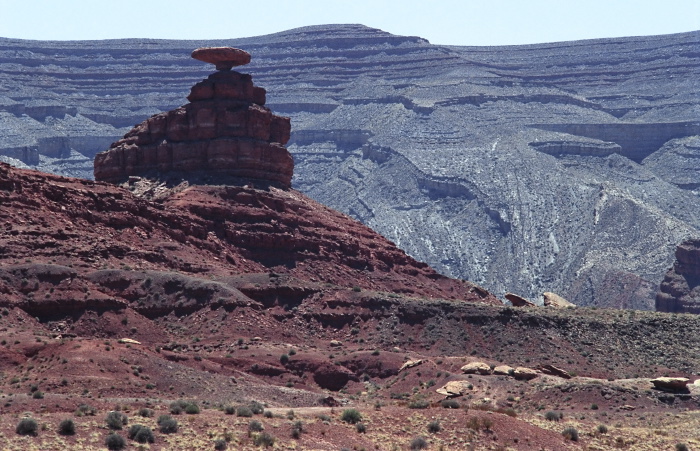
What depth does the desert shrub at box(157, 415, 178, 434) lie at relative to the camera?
52.2 metres

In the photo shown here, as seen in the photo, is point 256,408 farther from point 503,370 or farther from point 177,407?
point 503,370

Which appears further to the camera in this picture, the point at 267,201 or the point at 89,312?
the point at 267,201

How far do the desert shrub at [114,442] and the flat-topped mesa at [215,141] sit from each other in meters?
57.4

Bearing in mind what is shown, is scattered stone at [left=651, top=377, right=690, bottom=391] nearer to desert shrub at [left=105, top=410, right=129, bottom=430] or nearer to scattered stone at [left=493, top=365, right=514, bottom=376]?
scattered stone at [left=493, top=365, right=514, bottom=376]

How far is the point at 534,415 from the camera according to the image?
67938 mm

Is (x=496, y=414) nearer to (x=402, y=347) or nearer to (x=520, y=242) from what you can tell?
(x=402, y=347)

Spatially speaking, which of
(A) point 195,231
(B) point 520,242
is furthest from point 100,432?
(B) point 520,242

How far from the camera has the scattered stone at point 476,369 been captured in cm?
7794

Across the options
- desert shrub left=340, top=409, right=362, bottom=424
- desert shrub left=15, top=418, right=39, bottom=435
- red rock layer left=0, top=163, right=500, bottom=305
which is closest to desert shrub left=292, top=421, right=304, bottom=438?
desert shrub left=340, top=409, right=362, bottom=424

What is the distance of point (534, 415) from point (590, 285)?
349ft

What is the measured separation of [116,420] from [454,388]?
25.5 meters

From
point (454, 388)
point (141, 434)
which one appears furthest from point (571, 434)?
point (141, 434)

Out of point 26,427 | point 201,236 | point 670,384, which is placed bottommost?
point 670,384

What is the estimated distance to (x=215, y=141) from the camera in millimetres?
108375
